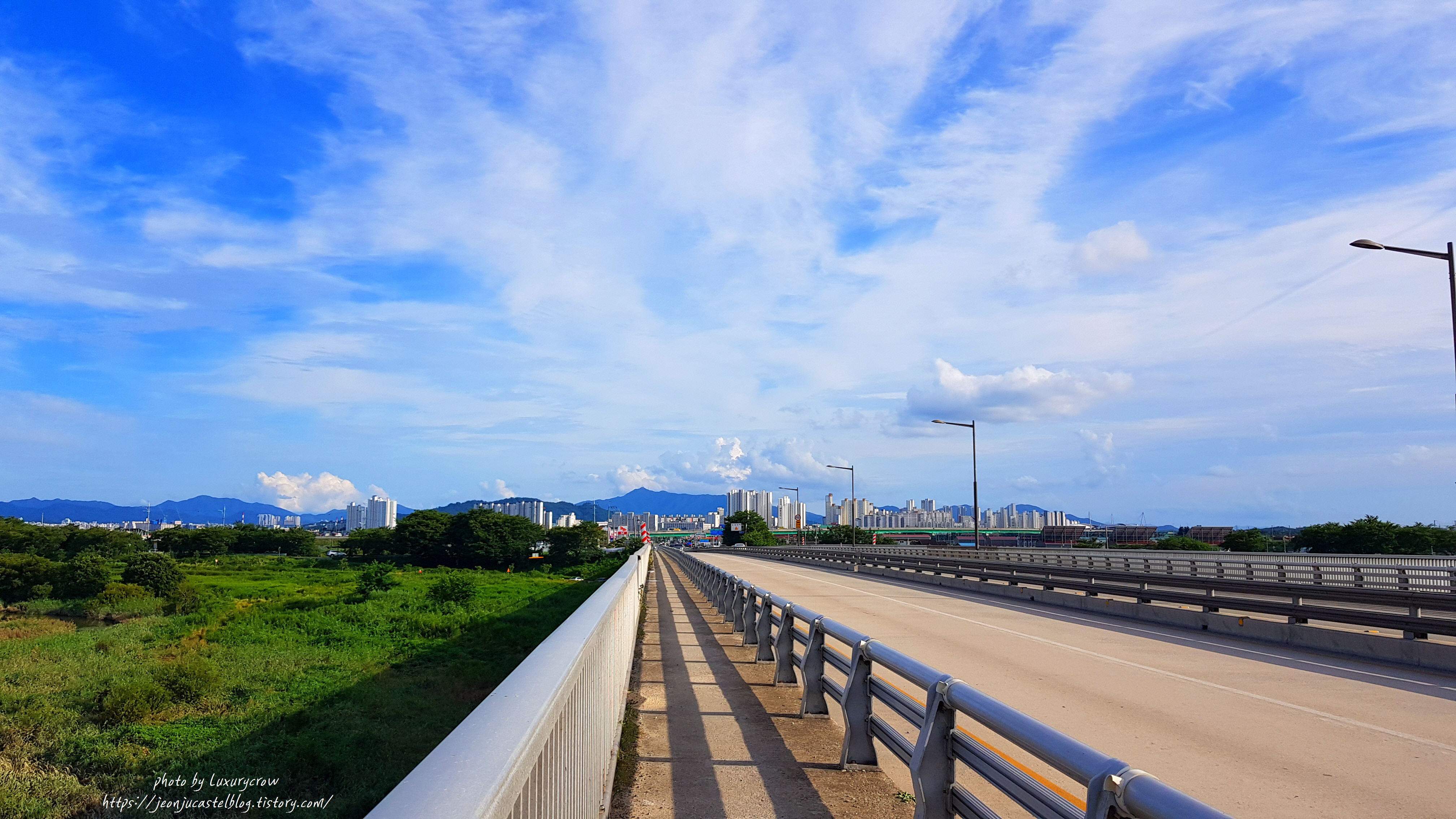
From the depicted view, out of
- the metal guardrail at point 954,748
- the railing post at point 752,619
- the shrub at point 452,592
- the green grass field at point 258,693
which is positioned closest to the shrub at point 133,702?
the green grass field at point 258,693

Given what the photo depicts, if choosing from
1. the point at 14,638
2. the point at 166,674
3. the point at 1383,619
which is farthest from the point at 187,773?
the point at 14,638

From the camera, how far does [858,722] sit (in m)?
7.40

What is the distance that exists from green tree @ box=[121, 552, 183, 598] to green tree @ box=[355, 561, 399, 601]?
1977 cm

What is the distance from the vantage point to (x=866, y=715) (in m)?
7.35

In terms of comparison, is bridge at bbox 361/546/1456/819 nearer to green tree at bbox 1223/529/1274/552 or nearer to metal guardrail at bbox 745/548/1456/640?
metal guardrail at bbox 745/548/1456/640

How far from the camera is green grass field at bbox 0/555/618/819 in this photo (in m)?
25.0

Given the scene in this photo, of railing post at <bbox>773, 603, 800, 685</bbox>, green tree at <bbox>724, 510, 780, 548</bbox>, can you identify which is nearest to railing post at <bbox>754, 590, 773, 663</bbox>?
railing post at <bbox>773, 603, 800, 685</bbox>

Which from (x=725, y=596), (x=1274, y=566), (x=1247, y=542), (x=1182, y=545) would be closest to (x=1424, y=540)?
(x=1247, y=542)

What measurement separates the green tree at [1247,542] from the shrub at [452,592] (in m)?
57.6

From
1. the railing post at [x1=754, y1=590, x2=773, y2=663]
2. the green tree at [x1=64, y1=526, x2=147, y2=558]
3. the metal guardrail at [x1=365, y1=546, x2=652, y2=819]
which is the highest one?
the metal guardrail at [x1=365, y1=546, x2=652, y2=819]

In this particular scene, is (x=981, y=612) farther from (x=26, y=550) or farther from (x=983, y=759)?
(x=26, y=550)

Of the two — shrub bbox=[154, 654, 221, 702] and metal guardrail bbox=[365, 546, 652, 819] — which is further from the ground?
metal guardrail bbox=[365, 546, 652, 819]

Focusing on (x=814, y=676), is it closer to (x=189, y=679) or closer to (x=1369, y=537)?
(x=189, y=679)

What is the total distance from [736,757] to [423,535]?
13497 centimetres
